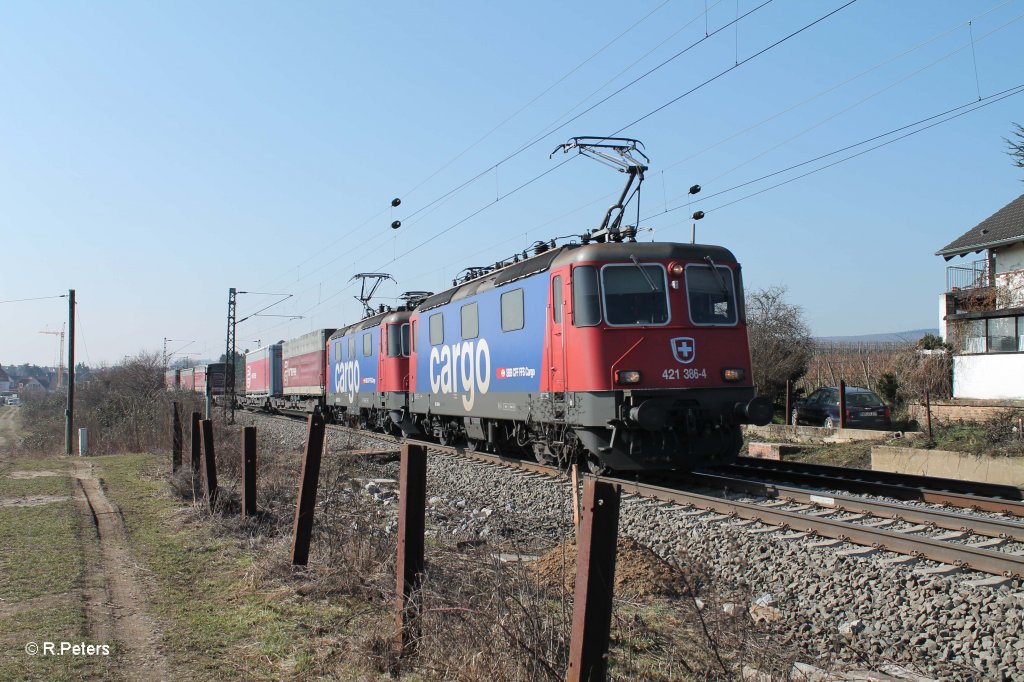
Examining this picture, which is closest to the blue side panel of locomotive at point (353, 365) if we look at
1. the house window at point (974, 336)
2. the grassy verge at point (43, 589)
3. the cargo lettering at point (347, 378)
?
the cargo lettering at point (347, 378)

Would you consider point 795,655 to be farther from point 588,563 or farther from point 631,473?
point 631,473

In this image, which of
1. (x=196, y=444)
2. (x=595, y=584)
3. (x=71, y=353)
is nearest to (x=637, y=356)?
(x=196, y=444)

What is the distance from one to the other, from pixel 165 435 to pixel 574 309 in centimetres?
1240

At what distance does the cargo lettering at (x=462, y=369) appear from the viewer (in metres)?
14.5

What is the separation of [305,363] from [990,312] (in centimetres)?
2485

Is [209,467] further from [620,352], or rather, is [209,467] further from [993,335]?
[993,335]

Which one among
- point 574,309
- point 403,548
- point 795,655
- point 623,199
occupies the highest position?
point 623,199

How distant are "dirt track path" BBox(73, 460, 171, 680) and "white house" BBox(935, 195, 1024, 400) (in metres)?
23.8

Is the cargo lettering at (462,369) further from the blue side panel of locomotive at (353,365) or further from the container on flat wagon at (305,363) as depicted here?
the container on flat wagon at (305,363)

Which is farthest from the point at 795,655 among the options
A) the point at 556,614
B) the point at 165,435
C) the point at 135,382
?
the point at 135,382

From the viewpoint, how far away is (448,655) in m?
4.50

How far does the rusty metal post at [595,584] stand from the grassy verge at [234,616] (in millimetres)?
1596

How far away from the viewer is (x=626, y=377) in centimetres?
1082

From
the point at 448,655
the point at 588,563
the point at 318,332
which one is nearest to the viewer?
the point at 588,563
